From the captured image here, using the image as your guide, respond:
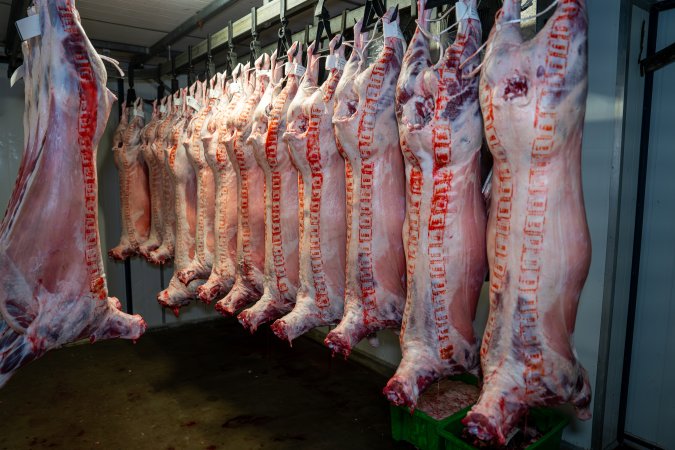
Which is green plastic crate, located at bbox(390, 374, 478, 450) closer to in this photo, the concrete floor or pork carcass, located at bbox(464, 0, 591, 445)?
the concrete floor

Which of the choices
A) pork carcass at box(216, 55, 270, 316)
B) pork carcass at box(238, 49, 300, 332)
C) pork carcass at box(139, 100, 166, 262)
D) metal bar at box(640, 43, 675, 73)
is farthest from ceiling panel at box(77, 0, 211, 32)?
metal bar at box(640, 43, 675, 73)

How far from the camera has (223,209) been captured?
2959mm

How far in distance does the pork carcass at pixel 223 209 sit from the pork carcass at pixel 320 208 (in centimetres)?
72

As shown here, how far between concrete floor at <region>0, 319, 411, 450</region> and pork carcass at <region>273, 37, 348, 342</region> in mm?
1360

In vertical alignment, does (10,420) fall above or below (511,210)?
below

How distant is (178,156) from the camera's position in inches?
132

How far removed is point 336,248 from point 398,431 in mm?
1471

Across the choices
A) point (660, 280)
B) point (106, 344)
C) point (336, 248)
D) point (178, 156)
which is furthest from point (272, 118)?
point (106, 344)

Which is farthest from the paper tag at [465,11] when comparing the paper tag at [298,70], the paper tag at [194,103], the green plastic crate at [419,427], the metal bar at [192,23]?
the paper tag at [194,103]

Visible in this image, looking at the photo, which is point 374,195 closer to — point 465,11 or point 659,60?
point 465,11

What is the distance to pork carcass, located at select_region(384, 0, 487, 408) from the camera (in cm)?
176

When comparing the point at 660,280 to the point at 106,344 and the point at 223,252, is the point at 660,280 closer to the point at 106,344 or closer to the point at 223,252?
the point at 223,252

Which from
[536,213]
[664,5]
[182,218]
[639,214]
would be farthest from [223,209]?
[664,5]

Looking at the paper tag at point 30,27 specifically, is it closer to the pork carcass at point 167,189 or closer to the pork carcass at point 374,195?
the pork carcass at point 374,195
